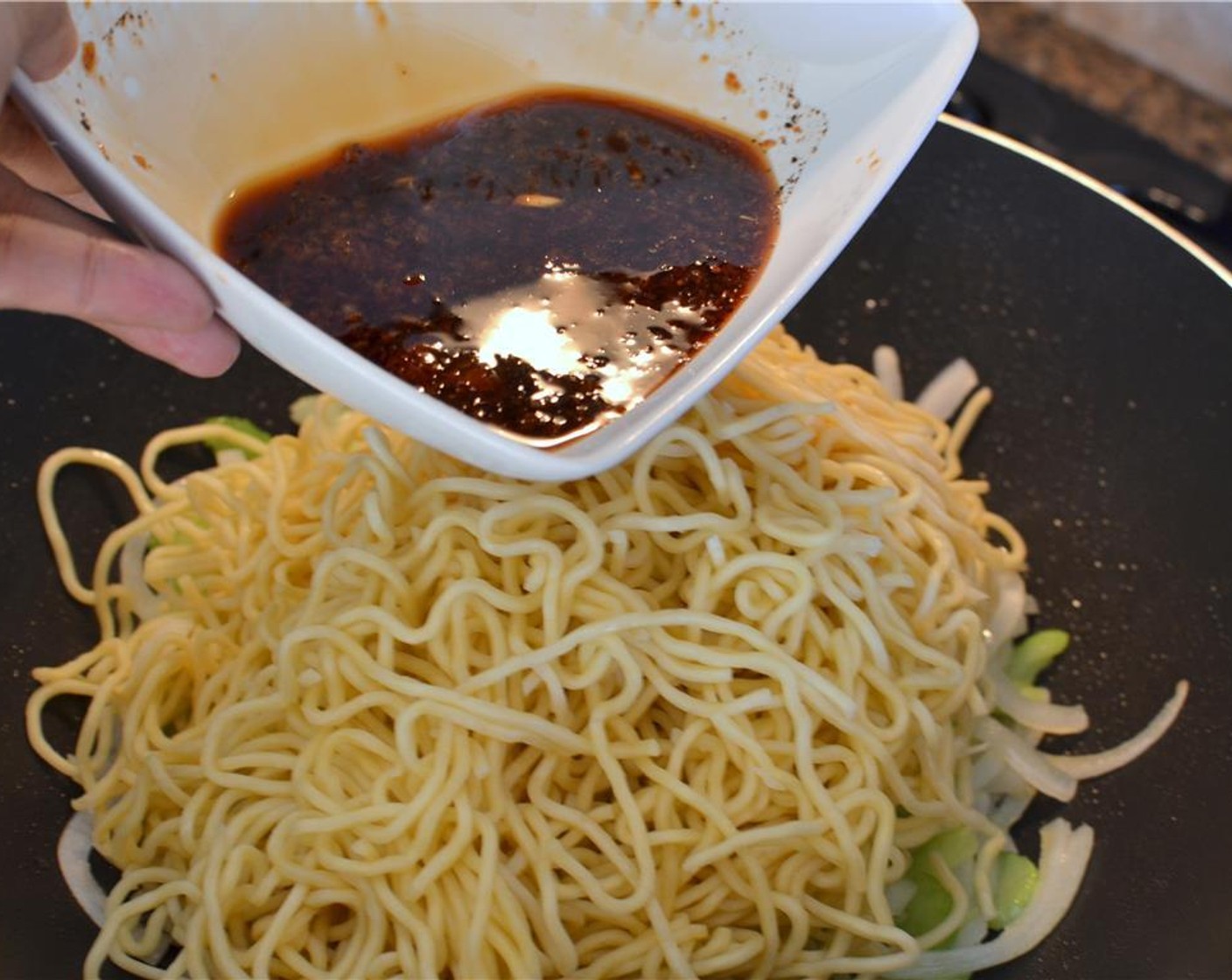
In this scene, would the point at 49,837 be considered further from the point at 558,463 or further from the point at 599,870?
the point at 558,463

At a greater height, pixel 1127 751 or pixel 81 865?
pixel 1127 751

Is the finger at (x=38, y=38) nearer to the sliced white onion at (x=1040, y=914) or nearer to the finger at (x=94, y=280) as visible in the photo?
the finger at (x=94, y=280)

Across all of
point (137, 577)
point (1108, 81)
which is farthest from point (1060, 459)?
point (1108, 81)

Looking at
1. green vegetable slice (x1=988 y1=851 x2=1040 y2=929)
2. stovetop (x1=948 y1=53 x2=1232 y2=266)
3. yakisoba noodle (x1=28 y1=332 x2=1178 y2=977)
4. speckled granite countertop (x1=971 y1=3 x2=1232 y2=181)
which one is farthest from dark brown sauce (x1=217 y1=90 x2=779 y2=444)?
speckled granite countertop (x1=971 y1=3 x2=1232 y2=181)

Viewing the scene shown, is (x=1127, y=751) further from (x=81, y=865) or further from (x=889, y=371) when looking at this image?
(x=81, y=865)

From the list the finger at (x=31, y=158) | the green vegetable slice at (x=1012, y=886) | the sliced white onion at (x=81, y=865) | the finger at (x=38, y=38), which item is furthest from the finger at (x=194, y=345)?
the green vegetable slice at (x=1012, y=886)

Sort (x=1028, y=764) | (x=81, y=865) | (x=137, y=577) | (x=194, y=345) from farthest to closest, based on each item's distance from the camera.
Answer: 1. (x=137, y=577)
2. (x=1028, y=764)
3. (x=81, y=865)
4. (x=194, y=345)
